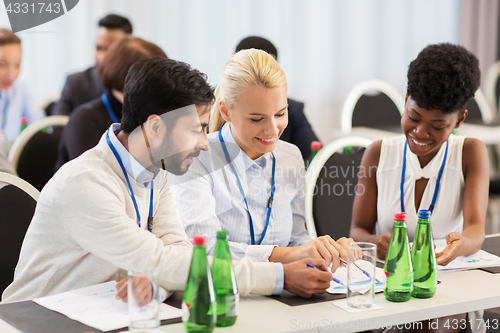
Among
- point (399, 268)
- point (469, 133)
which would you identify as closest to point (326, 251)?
point (399, 268)

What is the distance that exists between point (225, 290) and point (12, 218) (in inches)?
30.5

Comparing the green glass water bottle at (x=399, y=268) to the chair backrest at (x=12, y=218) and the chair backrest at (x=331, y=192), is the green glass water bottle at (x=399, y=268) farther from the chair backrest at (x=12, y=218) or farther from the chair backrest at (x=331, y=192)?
the chair backrest at (x=12, y=218)

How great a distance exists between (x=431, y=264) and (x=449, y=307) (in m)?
0.10

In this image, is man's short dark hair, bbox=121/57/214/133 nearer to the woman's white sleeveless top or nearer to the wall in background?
the woman's white sleeveless top

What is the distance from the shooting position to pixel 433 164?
1894mm

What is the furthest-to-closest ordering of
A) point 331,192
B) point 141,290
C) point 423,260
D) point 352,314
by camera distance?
point 331,192, point 423,260, point 352,314, point 141,290

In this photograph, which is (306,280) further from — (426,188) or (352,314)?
(426,188)

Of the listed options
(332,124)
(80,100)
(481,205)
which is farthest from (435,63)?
(332,124)

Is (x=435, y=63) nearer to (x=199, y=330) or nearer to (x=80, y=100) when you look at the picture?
(x=199, y=330)

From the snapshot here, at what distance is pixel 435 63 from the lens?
172 cm

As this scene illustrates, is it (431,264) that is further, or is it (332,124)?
(332,124)

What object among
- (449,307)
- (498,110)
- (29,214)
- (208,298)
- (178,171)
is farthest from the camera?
(498,110)

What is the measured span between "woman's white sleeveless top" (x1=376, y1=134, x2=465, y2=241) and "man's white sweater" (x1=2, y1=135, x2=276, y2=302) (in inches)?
28.7

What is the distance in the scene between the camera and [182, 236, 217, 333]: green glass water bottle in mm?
1058
